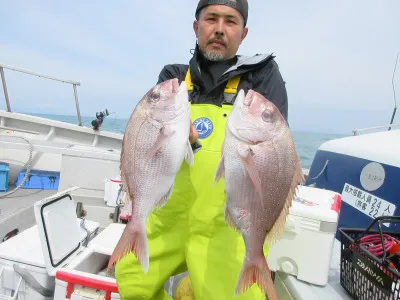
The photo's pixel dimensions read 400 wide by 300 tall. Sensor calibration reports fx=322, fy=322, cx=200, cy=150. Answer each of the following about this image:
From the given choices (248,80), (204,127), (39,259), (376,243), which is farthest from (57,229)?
(376,243)

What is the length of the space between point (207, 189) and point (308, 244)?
1012 mm

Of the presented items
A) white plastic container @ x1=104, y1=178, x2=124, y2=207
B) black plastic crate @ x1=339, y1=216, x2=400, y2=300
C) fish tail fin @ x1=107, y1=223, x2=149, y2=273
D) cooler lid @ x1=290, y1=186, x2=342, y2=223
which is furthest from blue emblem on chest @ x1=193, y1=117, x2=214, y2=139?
white plastic container @ x1=104, y1=178, x2=124, y2=207

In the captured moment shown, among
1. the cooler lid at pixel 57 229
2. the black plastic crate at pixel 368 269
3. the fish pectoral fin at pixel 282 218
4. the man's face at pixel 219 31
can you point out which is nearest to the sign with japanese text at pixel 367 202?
the black plastic crate at pixel 368 269

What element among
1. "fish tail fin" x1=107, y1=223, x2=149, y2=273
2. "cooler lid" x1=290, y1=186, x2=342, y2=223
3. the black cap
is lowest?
"cooler lid" x1=290, y1=186, x2=342, y2=223

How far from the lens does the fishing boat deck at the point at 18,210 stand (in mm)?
4322

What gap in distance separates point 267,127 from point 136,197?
77 centimetres

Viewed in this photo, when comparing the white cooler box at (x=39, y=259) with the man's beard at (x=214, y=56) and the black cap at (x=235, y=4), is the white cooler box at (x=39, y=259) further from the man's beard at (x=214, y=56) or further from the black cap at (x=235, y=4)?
the black cap at (x=235, y=4)

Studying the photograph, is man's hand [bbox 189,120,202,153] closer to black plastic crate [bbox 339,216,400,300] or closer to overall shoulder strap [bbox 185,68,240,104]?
overall shoulder strap [bbox 185,68,240,104]

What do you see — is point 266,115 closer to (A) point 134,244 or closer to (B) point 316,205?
(A) point 134,244

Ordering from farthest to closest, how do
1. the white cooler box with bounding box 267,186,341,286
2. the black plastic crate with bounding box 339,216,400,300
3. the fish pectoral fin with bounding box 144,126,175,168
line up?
the white cooler box with bounding box 267,186,341,286, the black plastic crate with bounding box 339,216,400,300, the fish pectoral fin with bounding box 144,126,175,168

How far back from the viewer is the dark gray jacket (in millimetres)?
2193

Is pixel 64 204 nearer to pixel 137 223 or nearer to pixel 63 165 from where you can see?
pixel 137 223

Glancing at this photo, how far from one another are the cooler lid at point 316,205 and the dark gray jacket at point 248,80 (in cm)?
85

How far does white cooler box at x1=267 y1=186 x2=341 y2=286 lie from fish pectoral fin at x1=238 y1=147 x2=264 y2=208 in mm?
1172
